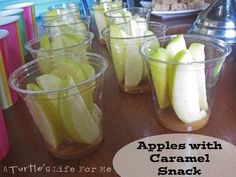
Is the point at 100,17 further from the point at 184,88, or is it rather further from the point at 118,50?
the point at 184,88

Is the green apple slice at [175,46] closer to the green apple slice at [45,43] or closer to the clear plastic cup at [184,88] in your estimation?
the clear plastic cup at [184,88]

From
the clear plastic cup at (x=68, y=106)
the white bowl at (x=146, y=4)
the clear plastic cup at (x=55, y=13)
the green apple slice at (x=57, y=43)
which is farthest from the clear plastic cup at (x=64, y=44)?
the white bowl at (x=146, y=4)

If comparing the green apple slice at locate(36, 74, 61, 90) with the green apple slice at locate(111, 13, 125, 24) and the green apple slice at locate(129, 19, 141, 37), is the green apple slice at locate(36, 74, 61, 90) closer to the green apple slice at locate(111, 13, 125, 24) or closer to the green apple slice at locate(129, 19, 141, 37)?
the green apple slice at locate(129, 19, 141, 37)

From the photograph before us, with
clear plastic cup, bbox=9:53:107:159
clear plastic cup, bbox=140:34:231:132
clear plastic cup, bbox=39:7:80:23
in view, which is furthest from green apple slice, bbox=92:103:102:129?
clear plastic cup, bbox=39:7:80:23

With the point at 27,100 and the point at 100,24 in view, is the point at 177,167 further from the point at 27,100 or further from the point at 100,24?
the point at 100,24

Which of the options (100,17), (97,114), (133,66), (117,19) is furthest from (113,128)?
(100,17)

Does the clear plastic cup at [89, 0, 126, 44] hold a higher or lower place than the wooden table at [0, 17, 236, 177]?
higher

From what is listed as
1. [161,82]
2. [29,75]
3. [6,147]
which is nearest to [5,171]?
[6,147]
